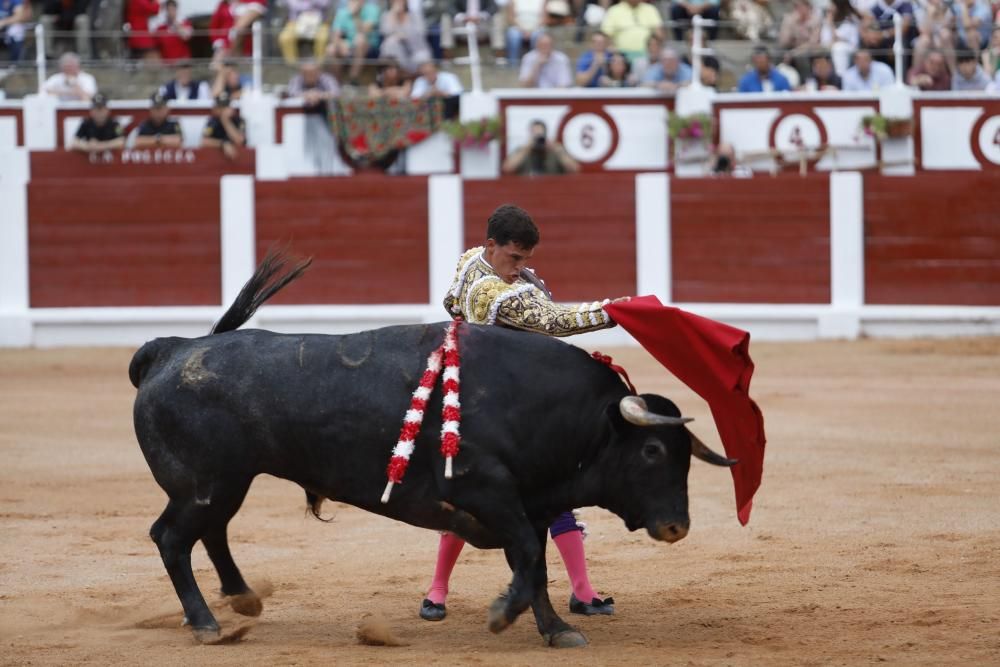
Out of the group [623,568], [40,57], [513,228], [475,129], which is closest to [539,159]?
[475,129]

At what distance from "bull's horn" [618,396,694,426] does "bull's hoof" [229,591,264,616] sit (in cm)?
131

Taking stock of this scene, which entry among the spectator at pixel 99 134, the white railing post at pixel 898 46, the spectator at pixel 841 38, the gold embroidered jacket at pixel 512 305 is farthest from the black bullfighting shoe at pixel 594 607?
the spectator at pixel 99 134

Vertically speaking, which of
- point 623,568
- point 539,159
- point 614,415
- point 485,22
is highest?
point 485,22

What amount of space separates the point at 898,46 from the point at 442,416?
32.7 feet

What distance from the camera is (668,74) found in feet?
45.4

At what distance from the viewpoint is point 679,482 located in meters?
4.54

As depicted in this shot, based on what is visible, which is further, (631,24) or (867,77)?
(631,24)

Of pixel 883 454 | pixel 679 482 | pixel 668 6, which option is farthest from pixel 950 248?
pixel 679 482

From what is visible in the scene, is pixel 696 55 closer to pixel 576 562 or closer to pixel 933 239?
pixel 933 239

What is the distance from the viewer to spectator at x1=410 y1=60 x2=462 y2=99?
13.9m

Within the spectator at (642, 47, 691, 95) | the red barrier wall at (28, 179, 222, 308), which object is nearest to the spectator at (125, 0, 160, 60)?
the red barrier wall at (28, 179, 222, 308)

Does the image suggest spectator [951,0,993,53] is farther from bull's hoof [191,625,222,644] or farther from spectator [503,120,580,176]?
bull's hoof [191,625,222,644]

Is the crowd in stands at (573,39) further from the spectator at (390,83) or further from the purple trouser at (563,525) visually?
the purple trouser at (563,525)

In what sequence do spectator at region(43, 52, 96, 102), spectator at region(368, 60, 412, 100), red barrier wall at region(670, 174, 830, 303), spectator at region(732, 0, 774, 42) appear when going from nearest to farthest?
red barrier wall at region(670, 174, 830, 303)
spectator at region(368, 60, 412, 100)
spectator at region(43, 52, 96, 102)
spectator at region(732, 0, 774, 42)
